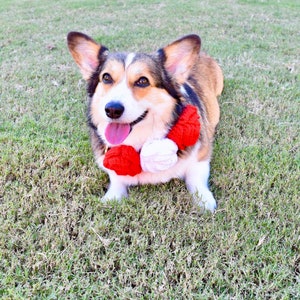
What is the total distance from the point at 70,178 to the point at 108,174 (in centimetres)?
28

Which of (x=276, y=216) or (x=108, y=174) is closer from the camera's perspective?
(x=276, y=216)

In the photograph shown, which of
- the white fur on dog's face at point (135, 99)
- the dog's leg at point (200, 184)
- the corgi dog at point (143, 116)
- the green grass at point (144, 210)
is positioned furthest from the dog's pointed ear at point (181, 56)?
the green grass at point (144, 210)

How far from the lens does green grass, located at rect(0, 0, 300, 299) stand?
1.63 metres

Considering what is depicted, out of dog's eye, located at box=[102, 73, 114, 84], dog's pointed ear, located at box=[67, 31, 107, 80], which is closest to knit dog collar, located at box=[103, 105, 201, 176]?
dog's eye, located at box=[102, 73, 114, 84]

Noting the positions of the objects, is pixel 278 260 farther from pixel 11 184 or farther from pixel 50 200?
pixel 11 184

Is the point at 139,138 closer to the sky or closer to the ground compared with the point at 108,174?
closer to the sky

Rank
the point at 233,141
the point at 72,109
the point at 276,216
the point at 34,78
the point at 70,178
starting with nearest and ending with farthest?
the point at 276,216 < the point at 70,178 < the point at 233,141 < the point at 72,109 < the point at 34,78

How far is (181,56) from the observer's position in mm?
2234

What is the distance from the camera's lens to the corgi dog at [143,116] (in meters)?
2.09

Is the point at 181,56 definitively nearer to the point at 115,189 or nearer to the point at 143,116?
the point at 143,116

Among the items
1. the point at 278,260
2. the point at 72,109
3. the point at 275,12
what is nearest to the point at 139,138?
the point at 278,260

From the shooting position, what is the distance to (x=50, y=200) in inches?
86.2

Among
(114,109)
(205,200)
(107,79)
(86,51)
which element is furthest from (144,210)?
(86,51)

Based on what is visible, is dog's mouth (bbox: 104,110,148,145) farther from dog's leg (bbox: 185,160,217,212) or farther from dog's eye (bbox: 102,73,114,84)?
dog's leg (bbox: 185,160,217,212)
